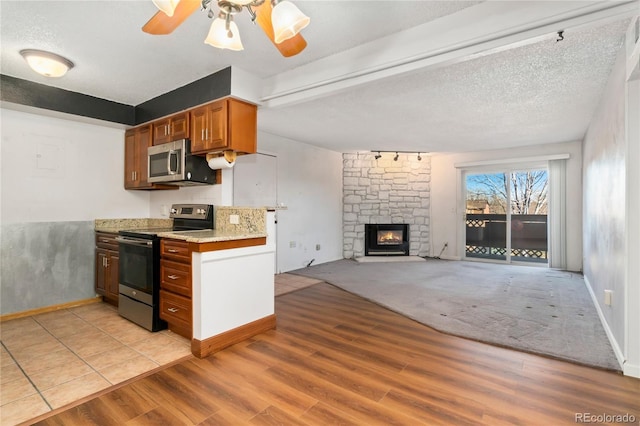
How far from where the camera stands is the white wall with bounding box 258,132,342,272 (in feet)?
18.2

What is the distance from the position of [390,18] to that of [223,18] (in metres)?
1.18

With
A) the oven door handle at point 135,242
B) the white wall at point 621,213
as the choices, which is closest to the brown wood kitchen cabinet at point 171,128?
the oven door handle at point 135,242

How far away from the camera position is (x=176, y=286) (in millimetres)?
2680

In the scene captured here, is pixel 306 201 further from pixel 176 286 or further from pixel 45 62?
pixel 45 62

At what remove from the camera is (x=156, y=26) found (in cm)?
163

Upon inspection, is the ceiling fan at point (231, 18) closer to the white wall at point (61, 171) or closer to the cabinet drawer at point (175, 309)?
the cabinet drawer at point (175, 309)

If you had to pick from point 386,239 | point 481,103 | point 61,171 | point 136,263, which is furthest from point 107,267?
point 386,239

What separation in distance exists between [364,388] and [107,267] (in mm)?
3256

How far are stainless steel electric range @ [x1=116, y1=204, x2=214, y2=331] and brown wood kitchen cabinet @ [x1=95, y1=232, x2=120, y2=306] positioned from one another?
0.93 ft

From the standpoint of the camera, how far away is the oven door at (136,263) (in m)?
2.89

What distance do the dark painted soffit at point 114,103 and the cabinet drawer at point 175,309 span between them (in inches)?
75.3

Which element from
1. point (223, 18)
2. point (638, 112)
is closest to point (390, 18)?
point (223, 18)

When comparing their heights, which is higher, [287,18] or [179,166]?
[287,18]

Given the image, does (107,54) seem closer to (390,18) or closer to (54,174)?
(54,174)
